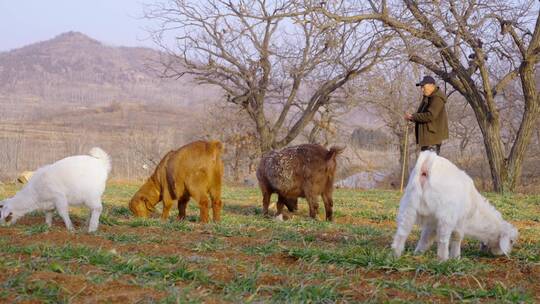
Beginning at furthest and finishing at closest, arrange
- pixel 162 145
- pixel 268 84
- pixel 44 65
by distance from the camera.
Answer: pixel 44 65
pixel 162 145
pixel 268 84

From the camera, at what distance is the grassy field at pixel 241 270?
500 cm

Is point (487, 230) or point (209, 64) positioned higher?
point (209, 64)

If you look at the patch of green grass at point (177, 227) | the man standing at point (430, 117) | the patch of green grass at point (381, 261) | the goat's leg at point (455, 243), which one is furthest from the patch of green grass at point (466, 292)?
the patch of green grass at point (177, 227)

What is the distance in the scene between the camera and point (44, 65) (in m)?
159

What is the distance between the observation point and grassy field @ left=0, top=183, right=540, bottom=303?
5.00 m

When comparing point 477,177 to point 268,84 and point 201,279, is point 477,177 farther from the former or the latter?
point 201,279

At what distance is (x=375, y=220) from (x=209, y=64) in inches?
569

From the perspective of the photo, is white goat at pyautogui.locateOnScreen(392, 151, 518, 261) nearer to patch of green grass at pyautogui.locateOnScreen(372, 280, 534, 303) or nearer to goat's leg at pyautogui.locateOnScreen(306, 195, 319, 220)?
patch of green grass at pyautogui.locateOnScreen(372, 280, 534, 303)

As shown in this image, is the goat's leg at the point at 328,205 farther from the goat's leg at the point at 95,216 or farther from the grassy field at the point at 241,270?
the goat's leg at the point at 95,216

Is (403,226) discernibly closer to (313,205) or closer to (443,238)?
(443,238)

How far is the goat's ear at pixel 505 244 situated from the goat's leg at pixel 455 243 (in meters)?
0.43

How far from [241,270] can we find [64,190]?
14.5 ft

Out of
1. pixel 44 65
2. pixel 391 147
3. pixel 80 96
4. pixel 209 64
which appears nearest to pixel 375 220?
pixel 209 64

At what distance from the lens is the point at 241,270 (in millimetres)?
5953
